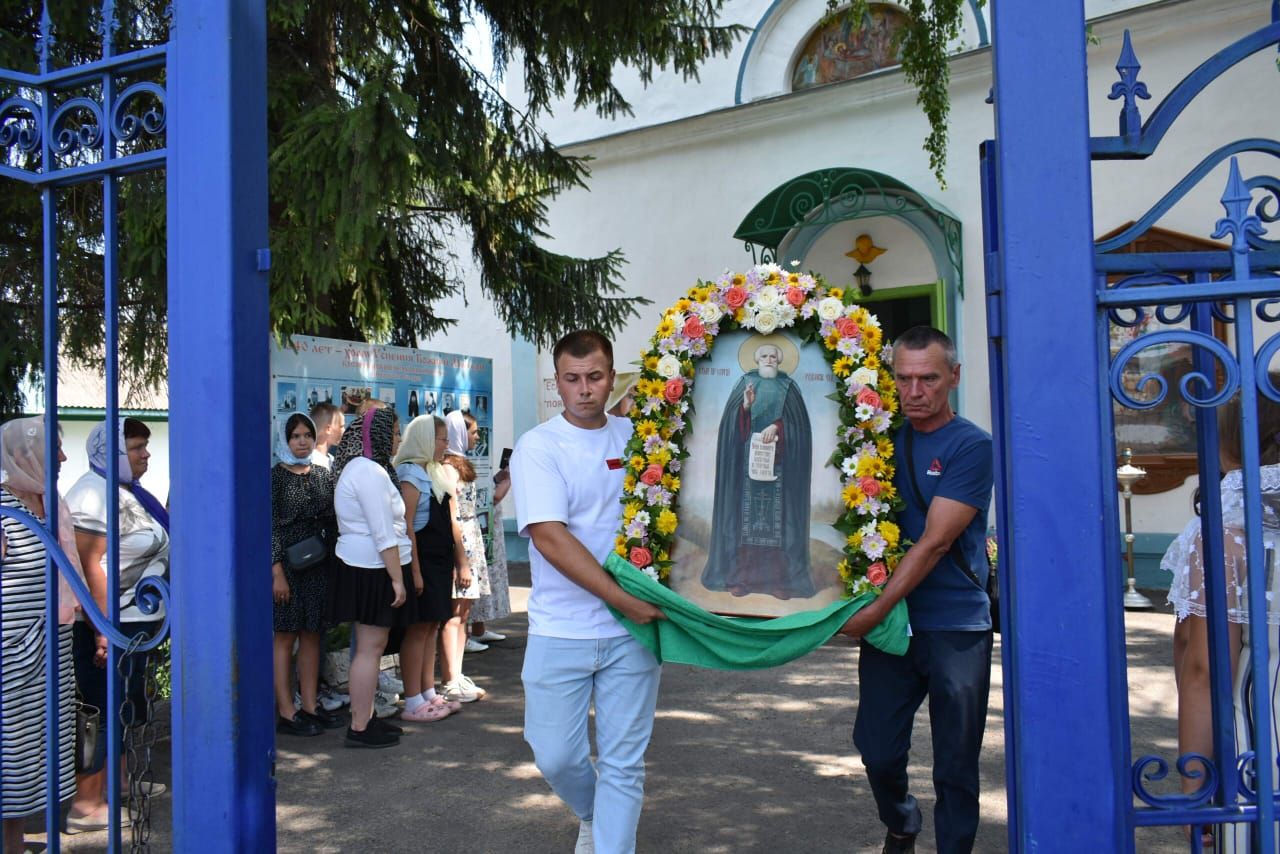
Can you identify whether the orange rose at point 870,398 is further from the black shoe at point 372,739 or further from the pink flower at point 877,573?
the black shoe at point 372,739

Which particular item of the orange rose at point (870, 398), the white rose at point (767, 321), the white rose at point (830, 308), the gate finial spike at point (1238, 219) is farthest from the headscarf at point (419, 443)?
the gate finial spike at point (1238, 219)

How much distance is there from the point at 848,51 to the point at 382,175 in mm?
7924

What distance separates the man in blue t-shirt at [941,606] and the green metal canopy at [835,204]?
772cm

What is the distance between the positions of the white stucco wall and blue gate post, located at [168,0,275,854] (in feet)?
29.5

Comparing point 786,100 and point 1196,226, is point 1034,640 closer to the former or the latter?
point 1196,226

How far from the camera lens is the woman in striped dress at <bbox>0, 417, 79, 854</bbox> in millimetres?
3785

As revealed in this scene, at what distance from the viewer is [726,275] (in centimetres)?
368

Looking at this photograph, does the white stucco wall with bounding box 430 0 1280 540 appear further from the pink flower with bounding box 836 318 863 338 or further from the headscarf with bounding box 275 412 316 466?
the pink flower with bounding box 836 318 863 338

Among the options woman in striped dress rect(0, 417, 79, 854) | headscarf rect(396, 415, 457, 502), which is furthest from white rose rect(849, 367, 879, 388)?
headscarf rect(396, 415, 457, 502)

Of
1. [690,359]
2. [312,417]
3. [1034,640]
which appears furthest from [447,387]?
[1034,640]

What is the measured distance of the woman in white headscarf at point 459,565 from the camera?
719cm

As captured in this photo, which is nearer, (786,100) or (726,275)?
(726,275)

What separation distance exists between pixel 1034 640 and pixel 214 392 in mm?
2040

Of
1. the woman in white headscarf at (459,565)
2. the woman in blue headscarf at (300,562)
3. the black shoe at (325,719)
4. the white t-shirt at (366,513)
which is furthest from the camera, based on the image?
the woman in white headscarf at (459,565)
